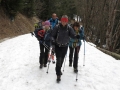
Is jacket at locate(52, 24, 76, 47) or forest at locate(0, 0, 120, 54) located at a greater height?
jacket at locate(52, 24, 76, 47)

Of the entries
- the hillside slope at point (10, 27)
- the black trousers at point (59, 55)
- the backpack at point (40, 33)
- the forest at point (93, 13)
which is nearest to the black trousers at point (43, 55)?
the backpack at point (40, 33)

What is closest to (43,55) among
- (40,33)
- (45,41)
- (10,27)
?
(45,41)

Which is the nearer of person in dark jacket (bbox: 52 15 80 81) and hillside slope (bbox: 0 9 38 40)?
person in dark jacket (bbox: 52 15 80 81)

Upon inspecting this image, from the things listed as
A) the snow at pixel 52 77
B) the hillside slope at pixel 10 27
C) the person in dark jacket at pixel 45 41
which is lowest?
the hillside slope at pixel 10 27

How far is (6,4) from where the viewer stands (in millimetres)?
27812

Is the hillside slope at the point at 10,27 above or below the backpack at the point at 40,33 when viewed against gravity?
Answer: below

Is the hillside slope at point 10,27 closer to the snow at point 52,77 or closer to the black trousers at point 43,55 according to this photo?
the snow at point 52,77

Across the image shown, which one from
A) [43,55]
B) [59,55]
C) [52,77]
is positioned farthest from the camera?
[43,55]

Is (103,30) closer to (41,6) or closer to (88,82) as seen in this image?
(41,6)

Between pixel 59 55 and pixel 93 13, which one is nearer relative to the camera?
pixel 59 55

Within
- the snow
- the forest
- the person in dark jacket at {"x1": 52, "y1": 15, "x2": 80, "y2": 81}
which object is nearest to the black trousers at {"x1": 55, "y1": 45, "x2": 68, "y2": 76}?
the person in dark jacket at {"x1": 52, "y1": 15, "x2": 80, "y2": 81}

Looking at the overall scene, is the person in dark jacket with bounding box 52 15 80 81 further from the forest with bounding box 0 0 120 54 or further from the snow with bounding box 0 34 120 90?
the forest with bounding box 0 0 120 54

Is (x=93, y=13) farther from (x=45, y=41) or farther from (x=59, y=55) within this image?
(x=59, y=55)

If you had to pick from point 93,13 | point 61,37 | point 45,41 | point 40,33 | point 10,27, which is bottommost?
point 10,27
